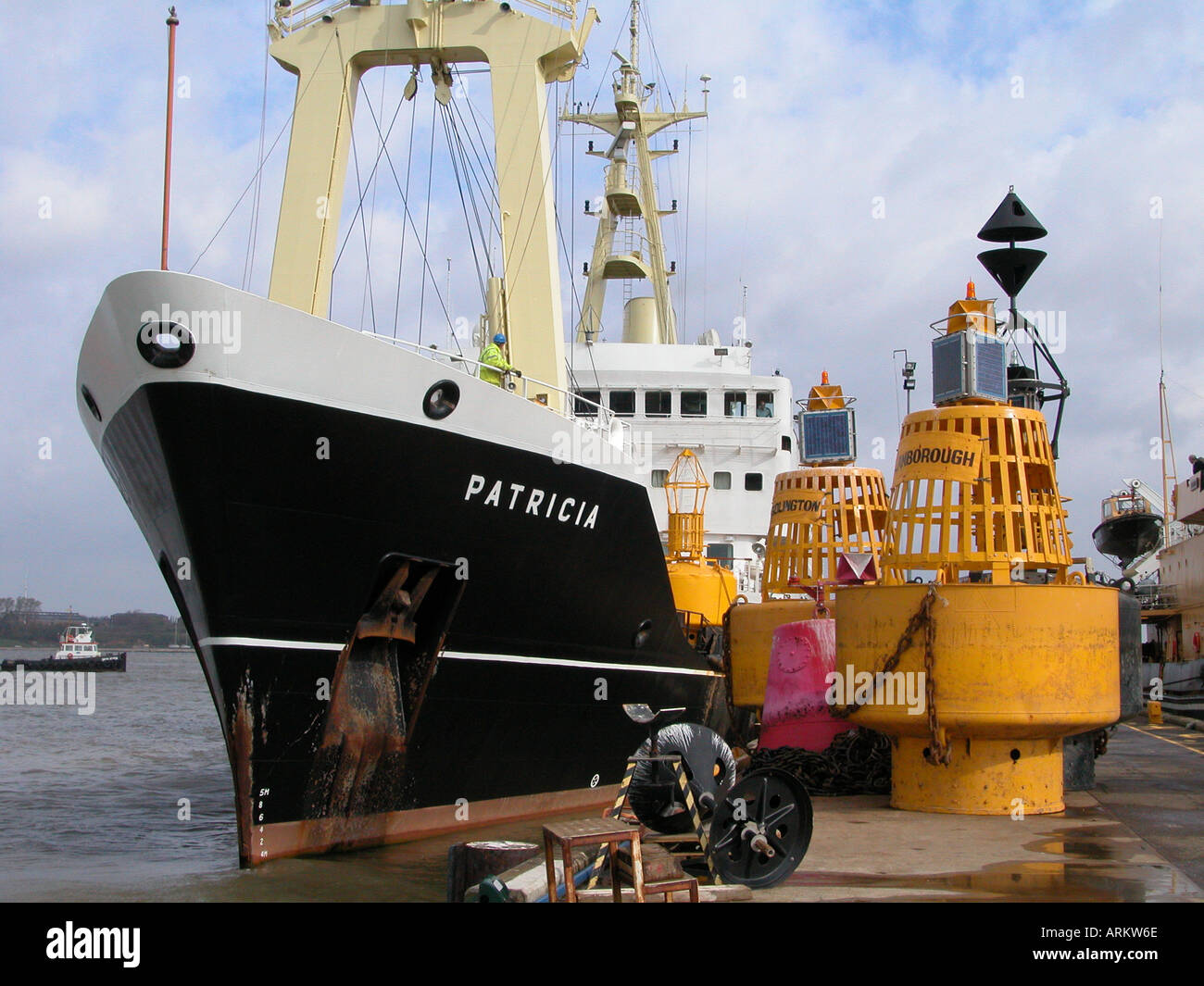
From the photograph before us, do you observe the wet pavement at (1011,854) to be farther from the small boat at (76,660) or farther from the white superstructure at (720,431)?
the small boat at (76,660)

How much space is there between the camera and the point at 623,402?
24.3 metres

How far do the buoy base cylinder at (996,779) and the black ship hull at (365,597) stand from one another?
168 inches

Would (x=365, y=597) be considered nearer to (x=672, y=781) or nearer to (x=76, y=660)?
(x=672, y=781)

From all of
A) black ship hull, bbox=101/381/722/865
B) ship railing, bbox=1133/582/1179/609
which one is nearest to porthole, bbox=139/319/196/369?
black ship hull, bbox=101/381/722/865

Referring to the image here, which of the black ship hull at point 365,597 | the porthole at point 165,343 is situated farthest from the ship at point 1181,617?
the porthole at point 165,343

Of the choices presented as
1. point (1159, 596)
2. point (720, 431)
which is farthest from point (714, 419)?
point (1159, 596)

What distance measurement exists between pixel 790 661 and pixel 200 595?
617 centimetres

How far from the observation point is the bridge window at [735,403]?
952 inches

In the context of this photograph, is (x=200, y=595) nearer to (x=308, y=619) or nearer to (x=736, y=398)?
(x=308, y=619)

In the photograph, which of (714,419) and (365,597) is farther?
(714,419)

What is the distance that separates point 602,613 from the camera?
504 inches

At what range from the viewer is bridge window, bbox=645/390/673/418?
24.1m

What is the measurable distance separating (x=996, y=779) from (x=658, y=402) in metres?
15.7
